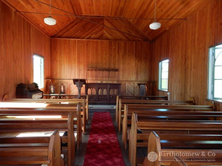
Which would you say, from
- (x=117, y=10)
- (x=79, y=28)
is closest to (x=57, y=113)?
(x=117, y=10)

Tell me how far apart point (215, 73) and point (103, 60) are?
19.5 feet

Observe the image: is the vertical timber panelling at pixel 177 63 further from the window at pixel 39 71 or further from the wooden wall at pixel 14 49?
the window at pixel 39 71

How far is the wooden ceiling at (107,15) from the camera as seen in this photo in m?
4.86

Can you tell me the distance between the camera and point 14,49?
4.83 meters

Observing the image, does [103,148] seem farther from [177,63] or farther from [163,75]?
[163,75]

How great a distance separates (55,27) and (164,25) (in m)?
5.05

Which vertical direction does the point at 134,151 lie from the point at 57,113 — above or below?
below

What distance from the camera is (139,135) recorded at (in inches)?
82.6

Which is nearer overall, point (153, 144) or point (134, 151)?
point (153, 144)

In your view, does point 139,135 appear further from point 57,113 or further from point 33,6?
point 33,6

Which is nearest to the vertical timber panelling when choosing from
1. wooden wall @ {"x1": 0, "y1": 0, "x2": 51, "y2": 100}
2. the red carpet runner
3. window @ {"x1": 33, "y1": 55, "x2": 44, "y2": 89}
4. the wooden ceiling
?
the wooden ceiling

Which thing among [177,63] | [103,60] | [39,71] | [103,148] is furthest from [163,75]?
[39,71]

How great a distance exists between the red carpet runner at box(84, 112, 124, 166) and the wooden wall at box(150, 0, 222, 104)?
8.81 feet

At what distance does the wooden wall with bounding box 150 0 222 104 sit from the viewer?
3857 millimetres
